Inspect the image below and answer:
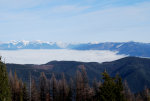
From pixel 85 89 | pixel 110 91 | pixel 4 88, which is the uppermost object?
pixel 4 88

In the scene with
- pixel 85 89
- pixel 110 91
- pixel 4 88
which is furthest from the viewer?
pixel 85 89

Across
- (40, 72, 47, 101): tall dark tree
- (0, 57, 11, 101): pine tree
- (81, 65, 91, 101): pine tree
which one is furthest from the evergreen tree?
(40, 72, 47, 101): tall dark tree

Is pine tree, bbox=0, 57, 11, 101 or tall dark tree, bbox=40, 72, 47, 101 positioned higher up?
pine tree, bbox=0, 57, 11, 101

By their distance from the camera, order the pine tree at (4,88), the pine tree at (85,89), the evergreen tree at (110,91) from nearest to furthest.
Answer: the pine tree at (4,88), the evergreen tree at (110,91), the pine tree at (85,89)

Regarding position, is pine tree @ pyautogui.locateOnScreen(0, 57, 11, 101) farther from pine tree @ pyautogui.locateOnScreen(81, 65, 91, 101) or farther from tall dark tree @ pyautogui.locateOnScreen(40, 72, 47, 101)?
tall dark tree @ pyautogui.locateOnScreen(40, 72, 47, 101)

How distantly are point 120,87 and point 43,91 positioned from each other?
64.2 metres

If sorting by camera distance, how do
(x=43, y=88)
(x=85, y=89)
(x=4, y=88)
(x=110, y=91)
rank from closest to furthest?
1. (x=4, y=88)
2. (x=110, y=91)
3. (x=85, y=89)
4. (x=43, y=88)

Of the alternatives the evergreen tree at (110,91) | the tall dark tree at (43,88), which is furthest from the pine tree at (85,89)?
the evergreen tree at (110,91)

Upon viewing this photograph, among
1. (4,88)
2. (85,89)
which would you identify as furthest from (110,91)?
(85,89)

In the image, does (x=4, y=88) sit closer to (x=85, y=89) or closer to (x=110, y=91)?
(x=110, y=91)

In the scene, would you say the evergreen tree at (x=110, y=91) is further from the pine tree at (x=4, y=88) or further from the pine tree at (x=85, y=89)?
the pine tree at (x=85, y=89)

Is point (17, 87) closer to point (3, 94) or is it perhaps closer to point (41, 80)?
point (41, 80)

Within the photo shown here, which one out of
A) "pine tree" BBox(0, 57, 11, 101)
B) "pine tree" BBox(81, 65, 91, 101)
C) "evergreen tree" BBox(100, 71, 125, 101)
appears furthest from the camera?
"pine tree" BBox(81, 65, 91, 101)

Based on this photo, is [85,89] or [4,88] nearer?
[4,88]
